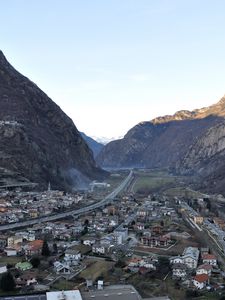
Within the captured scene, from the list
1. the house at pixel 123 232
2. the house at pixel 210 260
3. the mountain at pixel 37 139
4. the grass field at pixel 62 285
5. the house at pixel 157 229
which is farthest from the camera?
the mountain at pixel 37 139

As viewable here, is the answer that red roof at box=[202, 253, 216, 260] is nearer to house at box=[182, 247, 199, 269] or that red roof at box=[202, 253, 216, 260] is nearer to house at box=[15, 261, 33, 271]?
house at box=[182, 247, 199, 269]

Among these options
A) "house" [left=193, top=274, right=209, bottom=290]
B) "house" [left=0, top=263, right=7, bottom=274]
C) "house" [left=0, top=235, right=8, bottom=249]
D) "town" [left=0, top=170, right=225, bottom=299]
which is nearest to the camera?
"house" [left=193, top=274, right=209, bottom=290]

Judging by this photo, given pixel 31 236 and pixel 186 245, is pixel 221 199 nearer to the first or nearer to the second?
pixel 186 245

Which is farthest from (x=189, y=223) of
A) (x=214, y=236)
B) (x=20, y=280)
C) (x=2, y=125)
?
(x=2, y=125)

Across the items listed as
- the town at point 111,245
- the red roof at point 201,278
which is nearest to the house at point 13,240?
the town at point 111,245

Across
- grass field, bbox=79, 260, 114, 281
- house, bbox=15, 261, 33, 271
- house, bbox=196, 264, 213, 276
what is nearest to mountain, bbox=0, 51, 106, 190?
grass field, bbox=79, 260, 114, 281

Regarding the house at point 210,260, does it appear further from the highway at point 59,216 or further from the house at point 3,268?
the highway at point 59,216

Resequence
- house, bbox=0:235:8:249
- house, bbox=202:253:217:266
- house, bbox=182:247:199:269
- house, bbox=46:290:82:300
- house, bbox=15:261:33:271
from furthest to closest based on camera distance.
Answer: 1. house, bbox=0:235:8:249
2. house, bbox=202:253:217:266
3. house, bbox=182:247:199:269
4. house, bbox=15:261:33:271
5. house, bbox=46:290:82:300
